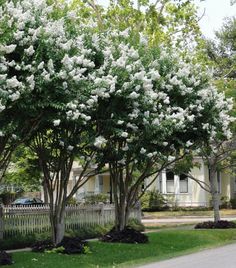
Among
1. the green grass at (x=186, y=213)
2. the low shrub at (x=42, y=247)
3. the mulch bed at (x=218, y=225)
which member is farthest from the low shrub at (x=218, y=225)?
the green grass at (x=186, y=213)

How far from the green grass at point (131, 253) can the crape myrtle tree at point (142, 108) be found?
203 cm

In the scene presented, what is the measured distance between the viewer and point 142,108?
50.0ft

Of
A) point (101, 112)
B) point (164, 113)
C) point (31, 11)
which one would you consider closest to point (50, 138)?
point (101, 112)

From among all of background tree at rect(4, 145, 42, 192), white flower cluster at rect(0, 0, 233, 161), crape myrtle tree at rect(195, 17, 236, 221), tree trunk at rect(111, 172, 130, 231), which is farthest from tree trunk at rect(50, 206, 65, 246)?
background tree at rect(4, 145, 42, 192)

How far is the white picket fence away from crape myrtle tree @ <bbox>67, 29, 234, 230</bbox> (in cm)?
237

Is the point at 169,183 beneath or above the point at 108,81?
beneath

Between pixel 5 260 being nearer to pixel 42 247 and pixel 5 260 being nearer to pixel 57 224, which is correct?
pixel 42 247

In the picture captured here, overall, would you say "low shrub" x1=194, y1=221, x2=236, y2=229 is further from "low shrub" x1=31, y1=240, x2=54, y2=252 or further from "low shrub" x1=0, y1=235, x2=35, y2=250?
"low shrub" x1=31, y1=240, x2=54, y2=252

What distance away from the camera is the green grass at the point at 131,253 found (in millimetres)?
14031

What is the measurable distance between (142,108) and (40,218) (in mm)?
6660

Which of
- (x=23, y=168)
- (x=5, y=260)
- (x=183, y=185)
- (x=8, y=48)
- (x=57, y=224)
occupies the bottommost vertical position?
(x=5, y=260)

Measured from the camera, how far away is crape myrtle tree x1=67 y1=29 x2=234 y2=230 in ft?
46.5

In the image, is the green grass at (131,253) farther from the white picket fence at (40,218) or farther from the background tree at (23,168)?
the background tree at (23,168)

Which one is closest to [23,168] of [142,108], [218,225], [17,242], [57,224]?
[218,225]
